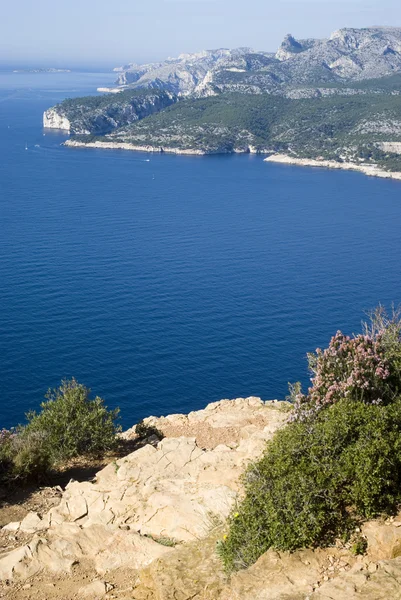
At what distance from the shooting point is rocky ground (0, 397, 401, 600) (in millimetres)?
13125

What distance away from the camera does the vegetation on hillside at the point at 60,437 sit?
23.0 m

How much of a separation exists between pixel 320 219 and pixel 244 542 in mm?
120676

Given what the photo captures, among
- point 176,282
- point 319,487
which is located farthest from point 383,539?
point 176,282

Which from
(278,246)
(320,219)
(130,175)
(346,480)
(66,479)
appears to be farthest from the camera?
(130,175)

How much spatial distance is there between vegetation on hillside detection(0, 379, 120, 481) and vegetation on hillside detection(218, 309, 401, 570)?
9.90m

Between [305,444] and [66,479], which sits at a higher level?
[305,444]

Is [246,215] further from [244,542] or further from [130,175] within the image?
[244,542]

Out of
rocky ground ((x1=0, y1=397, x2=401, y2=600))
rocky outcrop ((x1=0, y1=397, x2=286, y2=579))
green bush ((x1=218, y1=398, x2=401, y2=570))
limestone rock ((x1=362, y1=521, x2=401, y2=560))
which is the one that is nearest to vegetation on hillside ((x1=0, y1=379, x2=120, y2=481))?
rocky ground ((x1=0, y1=397, x2=401, y2=600))

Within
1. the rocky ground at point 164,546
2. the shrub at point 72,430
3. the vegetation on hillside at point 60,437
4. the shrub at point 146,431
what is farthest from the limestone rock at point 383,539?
the shrub at point 146,431

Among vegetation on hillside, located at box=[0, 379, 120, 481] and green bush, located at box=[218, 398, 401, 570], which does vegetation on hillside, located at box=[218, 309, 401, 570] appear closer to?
green bush, located at box=[218, 398, 401, 570]

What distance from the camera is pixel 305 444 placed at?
53.1 feet

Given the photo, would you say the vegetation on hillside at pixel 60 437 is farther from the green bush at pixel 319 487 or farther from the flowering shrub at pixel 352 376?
the green bush at pixel 319 487

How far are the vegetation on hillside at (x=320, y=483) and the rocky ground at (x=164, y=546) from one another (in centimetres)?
42

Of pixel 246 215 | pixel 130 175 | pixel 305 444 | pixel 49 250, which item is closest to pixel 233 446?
pixel 305 444
